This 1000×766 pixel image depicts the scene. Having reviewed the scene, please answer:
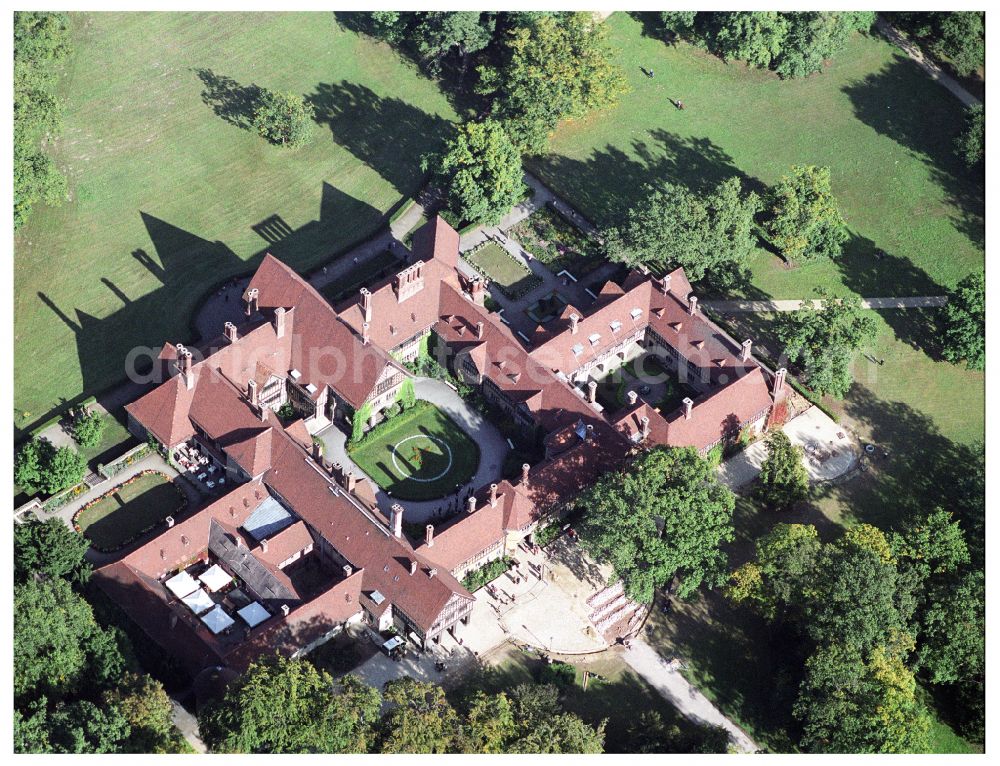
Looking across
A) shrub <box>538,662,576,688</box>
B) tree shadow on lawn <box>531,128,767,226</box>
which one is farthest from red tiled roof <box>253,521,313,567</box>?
tree shadow on lawn <box>531,128,767,226</box>

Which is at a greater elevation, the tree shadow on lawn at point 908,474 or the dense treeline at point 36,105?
the tree shadow on lawn at point 908,474

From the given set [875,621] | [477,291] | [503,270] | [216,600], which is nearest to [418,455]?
[477,291]

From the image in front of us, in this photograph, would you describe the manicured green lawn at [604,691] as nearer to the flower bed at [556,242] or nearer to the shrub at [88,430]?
the shrub at [88,430]

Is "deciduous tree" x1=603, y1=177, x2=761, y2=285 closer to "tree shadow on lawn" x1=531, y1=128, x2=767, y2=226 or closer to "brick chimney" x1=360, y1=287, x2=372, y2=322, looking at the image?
"tree shadow on lawn" x1=531, y1=128, x2=767, y2=226

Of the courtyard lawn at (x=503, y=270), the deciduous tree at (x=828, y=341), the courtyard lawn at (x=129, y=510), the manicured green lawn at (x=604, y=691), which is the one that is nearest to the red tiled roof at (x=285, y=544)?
the courtyard lawn at (x=129, y=510)

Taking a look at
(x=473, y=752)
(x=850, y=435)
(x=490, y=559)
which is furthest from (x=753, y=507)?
(x=473, y=752)

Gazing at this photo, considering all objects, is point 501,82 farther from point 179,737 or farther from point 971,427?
point 179,737

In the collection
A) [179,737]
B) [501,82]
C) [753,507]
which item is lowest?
[179,737]
